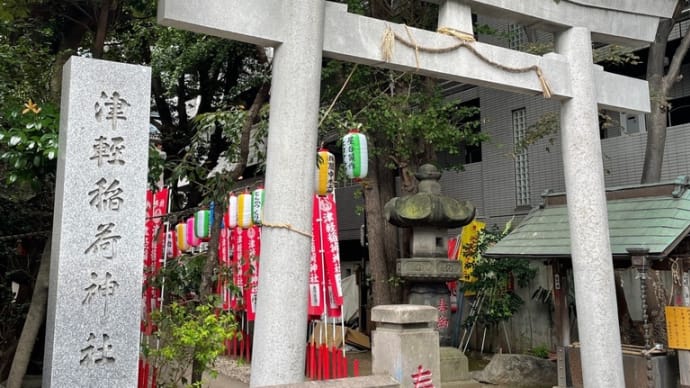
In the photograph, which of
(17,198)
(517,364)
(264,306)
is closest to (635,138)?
(517,364)

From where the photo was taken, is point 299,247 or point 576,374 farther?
point 576,374

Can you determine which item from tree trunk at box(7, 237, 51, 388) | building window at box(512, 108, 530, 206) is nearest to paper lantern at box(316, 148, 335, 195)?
tree trunk at box(7, 237, 51, 388)

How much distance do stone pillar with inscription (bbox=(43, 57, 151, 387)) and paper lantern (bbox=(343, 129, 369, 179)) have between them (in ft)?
13.6

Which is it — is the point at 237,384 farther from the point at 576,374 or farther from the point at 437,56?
the point at 437,56

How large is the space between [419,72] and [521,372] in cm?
711

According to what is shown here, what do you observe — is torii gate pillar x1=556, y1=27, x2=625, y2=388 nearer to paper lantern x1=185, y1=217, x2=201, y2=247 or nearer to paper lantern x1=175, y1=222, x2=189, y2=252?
paper lantern x1=185, y1=217, x2=201, y2=247

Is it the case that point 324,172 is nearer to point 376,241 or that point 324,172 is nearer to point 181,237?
point 376,241

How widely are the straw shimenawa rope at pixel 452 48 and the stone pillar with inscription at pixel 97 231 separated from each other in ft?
7.89

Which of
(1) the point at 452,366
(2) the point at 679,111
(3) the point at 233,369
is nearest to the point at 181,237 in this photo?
(3) the point at 233,369

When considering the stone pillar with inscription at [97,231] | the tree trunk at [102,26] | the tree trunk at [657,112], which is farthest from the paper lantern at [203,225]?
the tree trunk at [657,112]

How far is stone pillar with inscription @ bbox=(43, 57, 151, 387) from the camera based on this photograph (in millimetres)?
4289

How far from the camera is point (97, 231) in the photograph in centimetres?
443

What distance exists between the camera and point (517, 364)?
11094 mm

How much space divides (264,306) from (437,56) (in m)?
3.13
